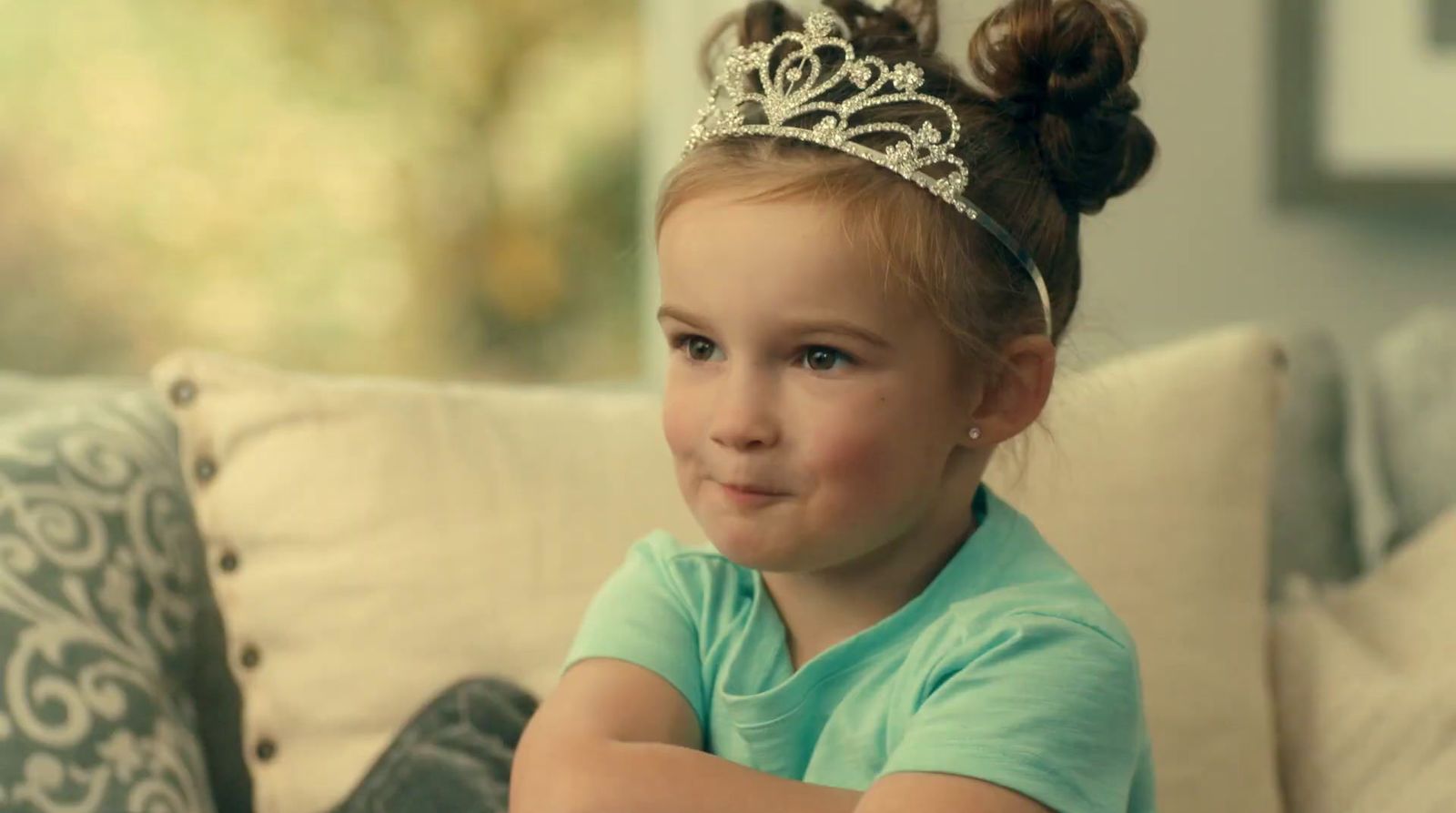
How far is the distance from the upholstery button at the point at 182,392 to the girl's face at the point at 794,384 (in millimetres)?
578

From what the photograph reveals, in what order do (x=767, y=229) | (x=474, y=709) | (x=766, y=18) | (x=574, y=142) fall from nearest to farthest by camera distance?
1. (x=767, y=229)
2. (x=766, y=18)
3. (x=474, y=709)
4. (x=574, y=142)

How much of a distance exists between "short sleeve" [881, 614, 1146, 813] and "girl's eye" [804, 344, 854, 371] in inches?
7.2

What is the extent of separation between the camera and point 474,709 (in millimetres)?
1275

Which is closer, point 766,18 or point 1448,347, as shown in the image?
point 766,18

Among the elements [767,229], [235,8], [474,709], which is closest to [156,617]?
[474,709]

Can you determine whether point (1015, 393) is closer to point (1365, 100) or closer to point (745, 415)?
point (745, 415)

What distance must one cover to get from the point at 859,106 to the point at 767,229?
12 cm

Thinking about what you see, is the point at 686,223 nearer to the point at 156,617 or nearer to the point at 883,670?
the point at 883,670

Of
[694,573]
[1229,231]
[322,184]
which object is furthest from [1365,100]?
[322,184]

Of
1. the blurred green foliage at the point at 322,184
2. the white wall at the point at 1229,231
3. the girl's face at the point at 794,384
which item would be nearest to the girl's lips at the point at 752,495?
the girl's face at the point at 794,384

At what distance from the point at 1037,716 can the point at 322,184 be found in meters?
2.43

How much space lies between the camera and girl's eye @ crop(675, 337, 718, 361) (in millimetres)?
1030

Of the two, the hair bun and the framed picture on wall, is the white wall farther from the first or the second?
the hair bun

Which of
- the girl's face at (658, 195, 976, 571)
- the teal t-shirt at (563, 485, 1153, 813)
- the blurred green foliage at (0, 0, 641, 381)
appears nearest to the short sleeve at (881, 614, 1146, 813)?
the teal t-shirt at (563, 485, 1153, 813)
